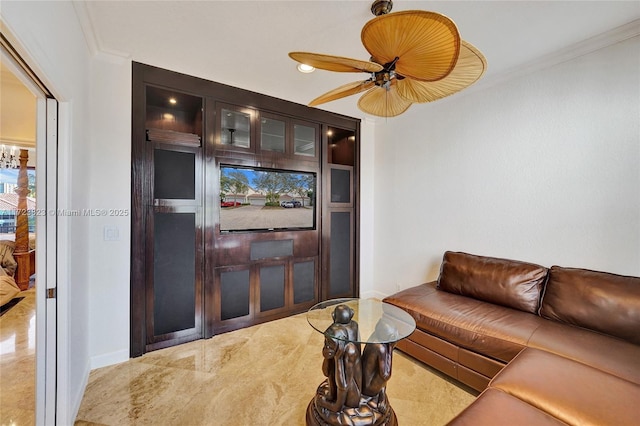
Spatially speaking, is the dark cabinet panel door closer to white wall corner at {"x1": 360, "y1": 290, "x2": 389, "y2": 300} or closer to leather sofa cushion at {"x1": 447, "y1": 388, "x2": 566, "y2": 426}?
white wall corner at {"x1": 360, "y1": 290, "x2": 389, "y2": 300}

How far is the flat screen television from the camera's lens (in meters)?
2.91

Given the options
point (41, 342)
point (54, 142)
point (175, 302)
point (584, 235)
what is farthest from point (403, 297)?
point (54, 142)

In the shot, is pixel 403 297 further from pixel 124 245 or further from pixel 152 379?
pixel 124 245

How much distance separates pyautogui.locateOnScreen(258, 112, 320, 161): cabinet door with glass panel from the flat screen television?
23 cm

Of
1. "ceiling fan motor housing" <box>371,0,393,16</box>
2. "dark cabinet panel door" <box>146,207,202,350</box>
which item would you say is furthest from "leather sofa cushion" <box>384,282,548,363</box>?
"ceiling fan motor housing" <box>371,0,393,16</box>

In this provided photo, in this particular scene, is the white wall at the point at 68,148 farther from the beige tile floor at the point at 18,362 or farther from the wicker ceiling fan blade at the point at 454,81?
A: the wicker ceiling fan blade at the point at 454,81

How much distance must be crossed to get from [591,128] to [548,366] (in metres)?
1.96

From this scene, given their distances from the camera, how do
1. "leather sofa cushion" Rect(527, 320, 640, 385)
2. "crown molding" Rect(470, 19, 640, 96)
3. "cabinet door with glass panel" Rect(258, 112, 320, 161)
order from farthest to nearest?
"cabinet door with glass panel" Rect(258, 112, 320, 161), "crown molding" Rect(470, 19, 640, 96), "leather sofa cushion" Rect(527, 320, 640, 385)

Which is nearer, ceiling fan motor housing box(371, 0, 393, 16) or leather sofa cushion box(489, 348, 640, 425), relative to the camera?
leather sofa cushion box(489, 348, 640, 425)

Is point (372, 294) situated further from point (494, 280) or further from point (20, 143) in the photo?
point (20, 143)

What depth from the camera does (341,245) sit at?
384cm

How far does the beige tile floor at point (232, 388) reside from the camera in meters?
1.76

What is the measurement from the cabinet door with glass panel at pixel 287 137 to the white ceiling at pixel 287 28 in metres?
0.69

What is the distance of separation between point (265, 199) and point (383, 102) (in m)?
1.74
